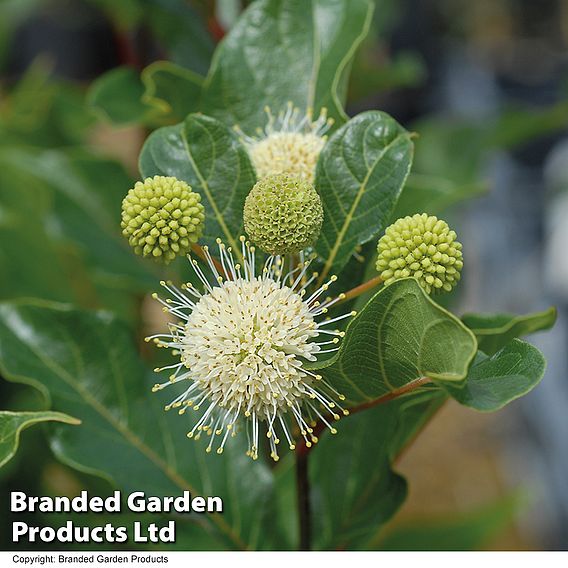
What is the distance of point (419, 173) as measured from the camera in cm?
148

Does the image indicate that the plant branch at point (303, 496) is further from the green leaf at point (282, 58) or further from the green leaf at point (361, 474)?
the green leaf at point (282, 58)

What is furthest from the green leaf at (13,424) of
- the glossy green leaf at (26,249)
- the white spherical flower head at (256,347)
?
the glossy green leaf at (26,249)

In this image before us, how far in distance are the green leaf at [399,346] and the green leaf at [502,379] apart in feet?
0.07

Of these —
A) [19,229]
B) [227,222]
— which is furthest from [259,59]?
[19,229]

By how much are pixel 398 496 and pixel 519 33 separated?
303 centimetres

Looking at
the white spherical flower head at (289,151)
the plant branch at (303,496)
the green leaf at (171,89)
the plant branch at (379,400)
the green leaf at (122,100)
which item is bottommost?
the plant branch at (303,496)

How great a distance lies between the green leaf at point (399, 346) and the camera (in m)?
0.48

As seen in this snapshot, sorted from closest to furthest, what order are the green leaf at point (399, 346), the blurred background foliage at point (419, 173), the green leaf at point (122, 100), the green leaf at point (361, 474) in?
the green leaf at point (399, 346) → the green leaf at point (361, 474) → the green leaf at point (122, 100) → the blurred background foliage at point (419, 173)

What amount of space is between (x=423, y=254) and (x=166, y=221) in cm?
18

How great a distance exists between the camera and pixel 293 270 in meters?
0.60

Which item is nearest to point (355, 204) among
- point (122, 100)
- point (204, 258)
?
point (204, 258)

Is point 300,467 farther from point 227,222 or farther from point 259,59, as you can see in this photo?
point 259,59

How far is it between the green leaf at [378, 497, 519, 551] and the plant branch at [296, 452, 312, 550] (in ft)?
1.66


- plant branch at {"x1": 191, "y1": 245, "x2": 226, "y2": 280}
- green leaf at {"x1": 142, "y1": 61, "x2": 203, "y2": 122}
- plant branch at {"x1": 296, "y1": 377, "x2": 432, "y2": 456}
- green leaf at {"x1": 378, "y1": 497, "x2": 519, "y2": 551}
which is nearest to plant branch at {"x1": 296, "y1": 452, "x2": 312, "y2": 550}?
plant branch at {"x1": 296, "y1": 377, "x2": 432, "y2": 456}
